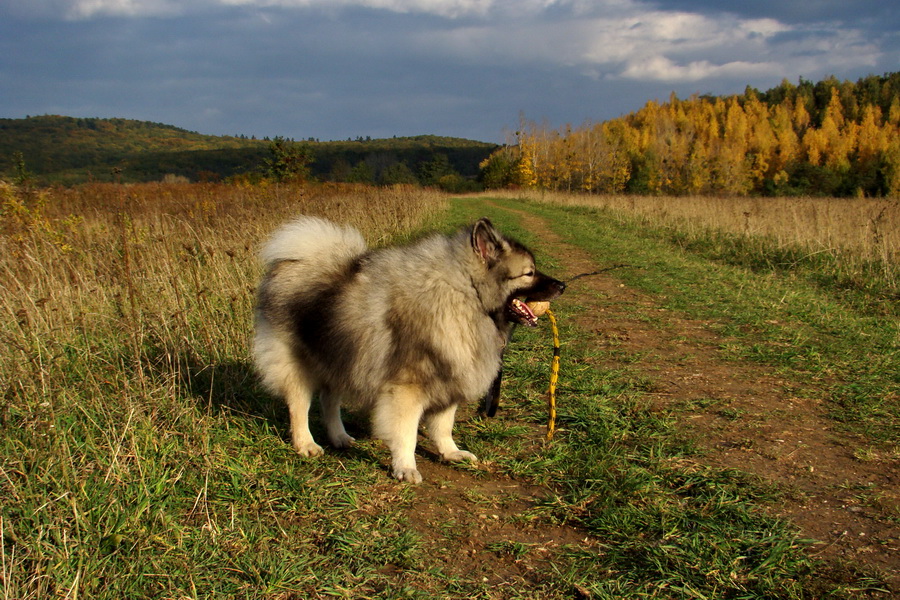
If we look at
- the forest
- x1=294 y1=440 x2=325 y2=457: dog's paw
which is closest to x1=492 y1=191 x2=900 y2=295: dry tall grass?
x1=294 y1=440 x2=325 y2=457: dog's paw

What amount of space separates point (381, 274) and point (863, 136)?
80637mm

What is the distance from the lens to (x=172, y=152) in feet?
311

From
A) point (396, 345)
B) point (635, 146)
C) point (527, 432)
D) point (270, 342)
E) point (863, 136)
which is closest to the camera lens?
point (396, 345)

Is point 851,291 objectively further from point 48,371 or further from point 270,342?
point 48,371

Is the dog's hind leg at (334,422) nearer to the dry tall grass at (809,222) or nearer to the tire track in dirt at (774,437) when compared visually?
the tire track in dirt at (774,437)

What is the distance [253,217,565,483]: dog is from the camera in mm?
3271

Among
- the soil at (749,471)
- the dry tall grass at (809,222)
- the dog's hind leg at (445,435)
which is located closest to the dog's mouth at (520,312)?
the dog's hind leg at (445,435)

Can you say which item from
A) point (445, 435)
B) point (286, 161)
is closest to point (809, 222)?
point (445, 435)

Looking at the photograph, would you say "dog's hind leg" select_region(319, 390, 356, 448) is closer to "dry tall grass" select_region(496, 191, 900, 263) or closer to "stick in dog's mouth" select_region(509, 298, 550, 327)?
"stick in dog's mouth" select_region(509, 298, 550, 327)

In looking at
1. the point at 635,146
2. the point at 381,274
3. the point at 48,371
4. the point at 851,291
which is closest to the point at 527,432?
the point at 381,274

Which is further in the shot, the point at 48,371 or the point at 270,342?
the point at 270,342

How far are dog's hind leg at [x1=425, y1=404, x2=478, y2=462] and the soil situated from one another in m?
0.09

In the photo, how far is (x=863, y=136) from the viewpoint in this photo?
2544 inches

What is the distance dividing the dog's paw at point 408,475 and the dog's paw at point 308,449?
2.10 feet
